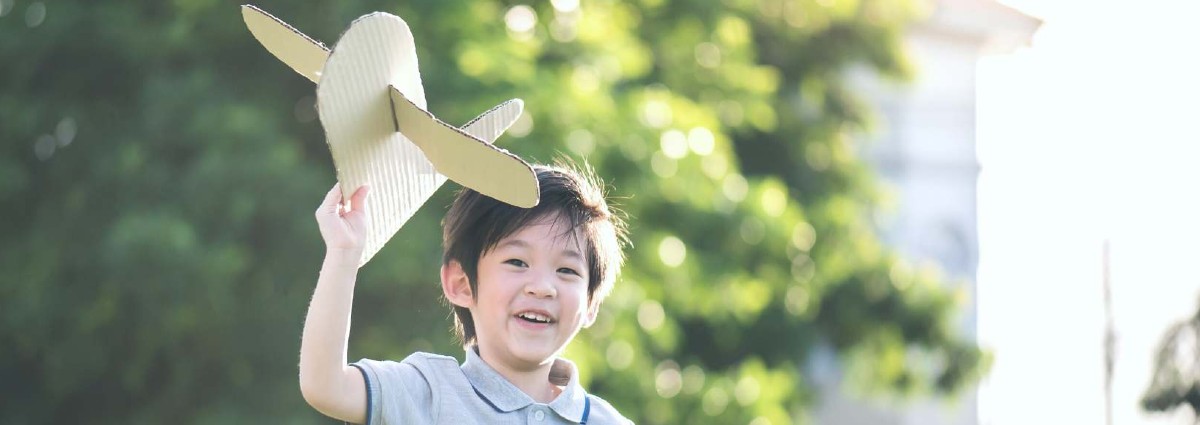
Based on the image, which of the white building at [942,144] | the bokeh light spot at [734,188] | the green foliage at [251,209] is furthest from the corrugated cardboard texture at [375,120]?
the white building at [942,144]

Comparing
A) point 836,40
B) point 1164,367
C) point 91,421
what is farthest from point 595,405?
point 836,40

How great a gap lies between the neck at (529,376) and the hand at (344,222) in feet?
1.25

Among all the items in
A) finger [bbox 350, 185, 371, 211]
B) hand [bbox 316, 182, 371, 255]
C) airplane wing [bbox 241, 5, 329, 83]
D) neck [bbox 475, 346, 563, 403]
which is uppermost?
airplane wing [bbox 241, 5, 329, 83]

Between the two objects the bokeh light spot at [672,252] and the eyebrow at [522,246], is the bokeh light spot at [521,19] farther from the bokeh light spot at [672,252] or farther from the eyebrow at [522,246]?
the eyebrow at [522,246]

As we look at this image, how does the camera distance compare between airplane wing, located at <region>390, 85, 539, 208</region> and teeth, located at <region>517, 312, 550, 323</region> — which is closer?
airplane wing, located at <region>390, 85, 539, 208</region>

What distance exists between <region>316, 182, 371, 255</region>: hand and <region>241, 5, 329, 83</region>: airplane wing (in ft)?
0.77

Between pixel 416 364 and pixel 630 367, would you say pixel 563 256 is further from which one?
pixel 630 367

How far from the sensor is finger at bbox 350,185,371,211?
8.55ft

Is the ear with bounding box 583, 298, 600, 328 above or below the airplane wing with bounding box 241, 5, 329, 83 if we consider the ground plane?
below

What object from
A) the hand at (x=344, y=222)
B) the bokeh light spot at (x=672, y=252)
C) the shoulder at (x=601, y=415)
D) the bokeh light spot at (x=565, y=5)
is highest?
the bokeh light spot at (x=565, y=5)

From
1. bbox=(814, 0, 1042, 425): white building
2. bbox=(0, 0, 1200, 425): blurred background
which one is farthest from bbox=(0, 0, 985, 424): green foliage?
bbox=(814, 0, 1042, 425): white building

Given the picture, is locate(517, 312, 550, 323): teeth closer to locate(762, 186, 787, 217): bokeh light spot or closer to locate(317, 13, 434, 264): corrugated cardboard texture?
locate(317, 13, 434, 264): corrugated cardboard texture

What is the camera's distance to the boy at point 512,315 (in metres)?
2.77

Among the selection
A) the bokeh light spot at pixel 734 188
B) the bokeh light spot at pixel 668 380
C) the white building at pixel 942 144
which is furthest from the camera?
the white building at pixel 942 144
